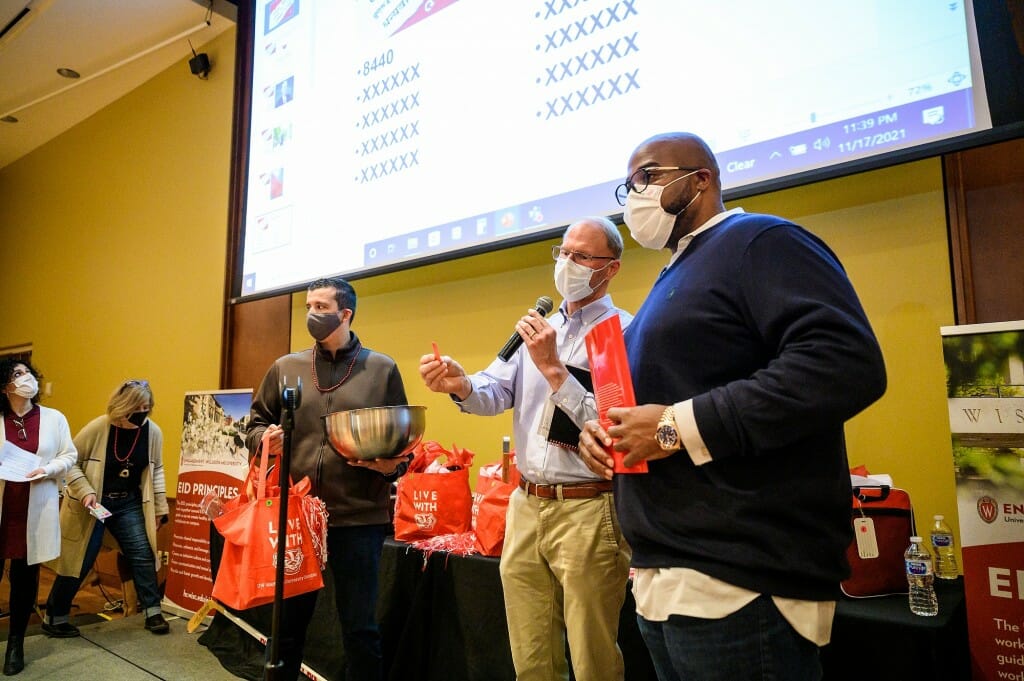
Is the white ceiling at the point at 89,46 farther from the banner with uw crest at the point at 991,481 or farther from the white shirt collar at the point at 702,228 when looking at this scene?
the banner with uw crest at the point at 991,481

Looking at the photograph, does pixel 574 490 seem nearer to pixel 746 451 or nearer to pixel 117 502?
pixel 746 451

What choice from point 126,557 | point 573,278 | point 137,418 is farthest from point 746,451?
point 126,557

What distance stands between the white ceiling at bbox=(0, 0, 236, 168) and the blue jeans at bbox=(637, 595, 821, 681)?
5.17 meters

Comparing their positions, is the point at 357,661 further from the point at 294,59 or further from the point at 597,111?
the point at 294,59

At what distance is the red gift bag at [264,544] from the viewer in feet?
5.73

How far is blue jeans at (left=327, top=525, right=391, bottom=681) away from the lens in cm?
195

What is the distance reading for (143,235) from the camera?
5281 mm

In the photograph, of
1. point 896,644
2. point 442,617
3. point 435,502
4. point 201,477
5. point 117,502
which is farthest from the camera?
point 201,477

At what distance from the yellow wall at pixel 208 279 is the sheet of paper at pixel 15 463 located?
138 cm

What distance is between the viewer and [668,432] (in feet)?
2.94

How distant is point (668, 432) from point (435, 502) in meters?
1.63

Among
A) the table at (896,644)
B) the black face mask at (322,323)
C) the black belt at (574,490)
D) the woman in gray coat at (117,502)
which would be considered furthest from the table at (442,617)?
the woman in gray coat at (117,502)

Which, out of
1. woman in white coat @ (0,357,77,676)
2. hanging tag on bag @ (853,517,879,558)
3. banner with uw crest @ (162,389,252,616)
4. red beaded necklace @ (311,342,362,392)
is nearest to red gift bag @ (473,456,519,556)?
red beaded necklace @ (311,342,362,392)

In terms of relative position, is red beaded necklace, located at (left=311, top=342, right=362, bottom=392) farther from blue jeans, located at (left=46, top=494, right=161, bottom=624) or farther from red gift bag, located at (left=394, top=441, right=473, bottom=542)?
blue jeans, located at (left=46, top=494, right=161, bottom=624)
